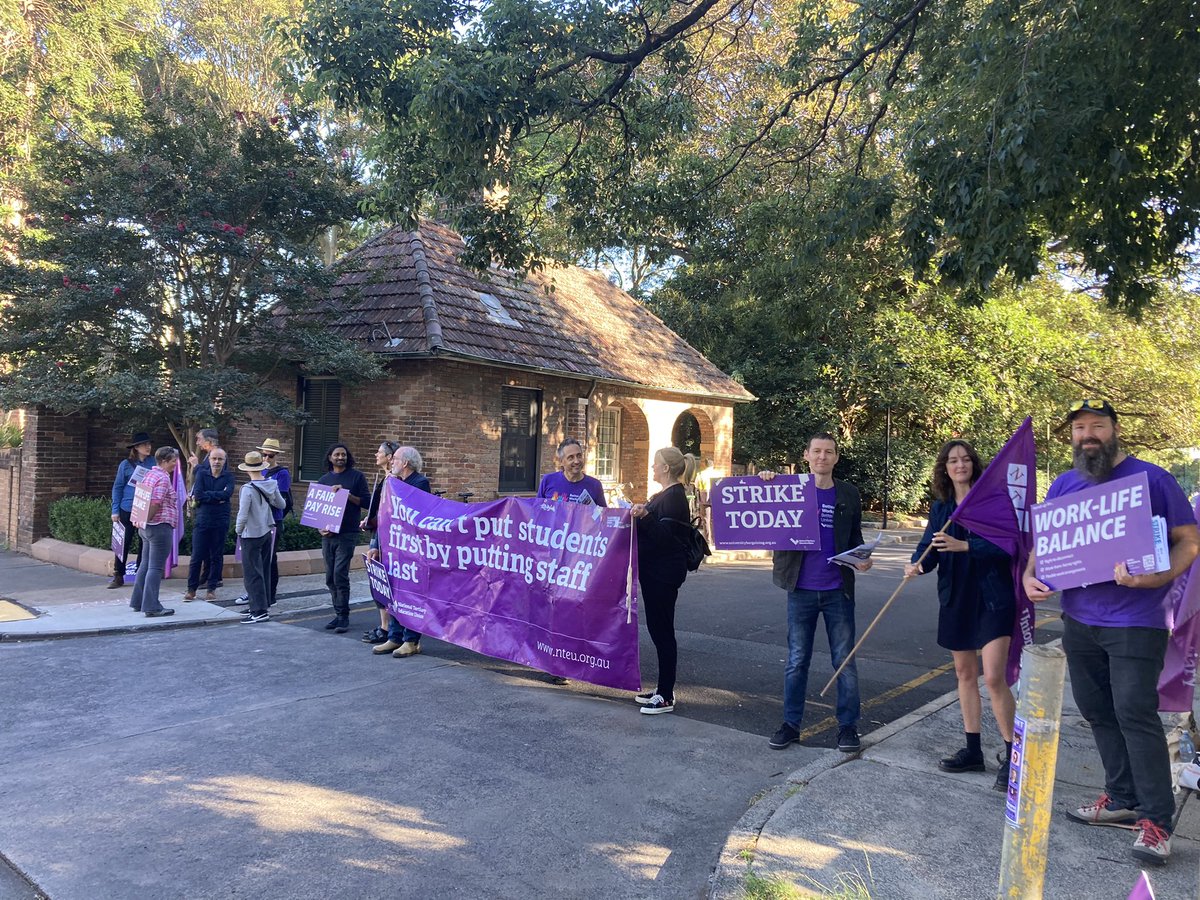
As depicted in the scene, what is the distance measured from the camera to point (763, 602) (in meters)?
11.0

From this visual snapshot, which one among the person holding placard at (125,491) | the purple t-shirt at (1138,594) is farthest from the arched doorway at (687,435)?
the purple t-shirt at (1138,594)

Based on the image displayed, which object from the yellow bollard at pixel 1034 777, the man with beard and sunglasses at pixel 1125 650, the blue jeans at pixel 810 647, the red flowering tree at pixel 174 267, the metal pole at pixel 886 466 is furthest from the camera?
the metal pole at pixel 886 466

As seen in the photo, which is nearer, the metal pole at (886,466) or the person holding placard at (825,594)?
the person holding placard at (825,594)

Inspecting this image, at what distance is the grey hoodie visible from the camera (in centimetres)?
851

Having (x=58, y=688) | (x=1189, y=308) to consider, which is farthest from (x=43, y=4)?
(x=1189, y=308)

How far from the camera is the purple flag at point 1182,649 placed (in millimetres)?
4332

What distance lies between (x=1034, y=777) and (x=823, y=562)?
296 centimetres

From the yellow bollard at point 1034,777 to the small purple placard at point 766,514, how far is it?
9.67 feet

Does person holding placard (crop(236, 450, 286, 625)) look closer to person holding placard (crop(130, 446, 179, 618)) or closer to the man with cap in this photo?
the man with cap

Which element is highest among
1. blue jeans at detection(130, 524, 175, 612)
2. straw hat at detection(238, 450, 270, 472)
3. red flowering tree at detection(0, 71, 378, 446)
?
red flowering tree at detection(0, 71, 378, 446)

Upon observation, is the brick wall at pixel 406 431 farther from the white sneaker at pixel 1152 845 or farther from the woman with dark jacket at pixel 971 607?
the white sneaker at pixel 1152 845

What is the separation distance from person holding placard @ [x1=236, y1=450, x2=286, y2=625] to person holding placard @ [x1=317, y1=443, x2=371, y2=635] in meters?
0.72

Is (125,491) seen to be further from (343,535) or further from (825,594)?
(825,594)

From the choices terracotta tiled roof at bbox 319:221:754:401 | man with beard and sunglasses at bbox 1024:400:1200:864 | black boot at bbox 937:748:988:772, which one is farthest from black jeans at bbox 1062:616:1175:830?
terracotta tiled roof at bbox 319:221:754:401
